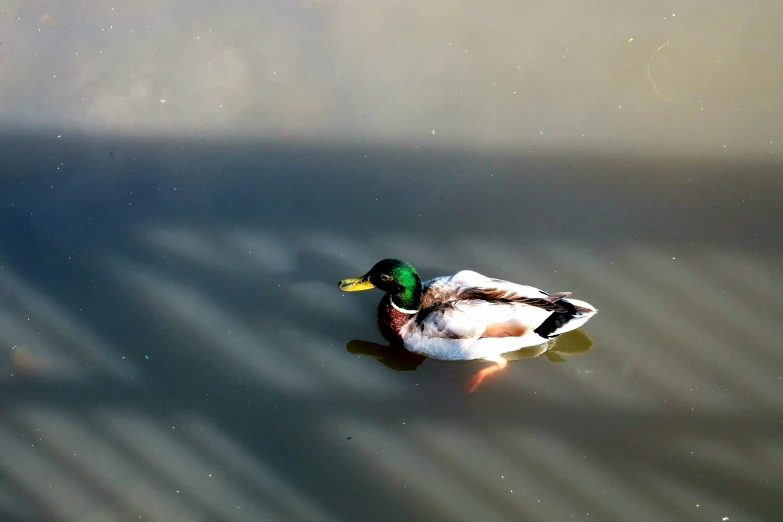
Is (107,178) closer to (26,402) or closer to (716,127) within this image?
(26,402)

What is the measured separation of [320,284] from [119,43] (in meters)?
2.00

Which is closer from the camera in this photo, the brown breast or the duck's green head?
the duck's green head

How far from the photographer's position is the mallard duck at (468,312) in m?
2.99

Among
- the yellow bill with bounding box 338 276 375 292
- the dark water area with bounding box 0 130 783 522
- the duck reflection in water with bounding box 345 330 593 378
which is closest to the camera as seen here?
the dark water area with bounding box 0 130 783 522

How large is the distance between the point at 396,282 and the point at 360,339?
46cm

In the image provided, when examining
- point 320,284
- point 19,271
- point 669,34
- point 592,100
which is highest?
point 669,34

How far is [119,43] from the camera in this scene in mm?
4105

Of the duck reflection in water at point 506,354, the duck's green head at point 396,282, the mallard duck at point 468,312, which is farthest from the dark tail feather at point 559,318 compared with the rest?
the duck's green head at point 396,282

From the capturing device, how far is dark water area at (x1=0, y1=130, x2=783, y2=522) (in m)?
2.98

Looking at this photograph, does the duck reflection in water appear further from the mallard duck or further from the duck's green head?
the duck's green head

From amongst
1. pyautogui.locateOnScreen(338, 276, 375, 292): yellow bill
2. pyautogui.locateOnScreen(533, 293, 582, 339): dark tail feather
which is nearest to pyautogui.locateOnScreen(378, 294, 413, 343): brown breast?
pyautogui.locateOnScreen(338, 276, 375, 292): yellow bill

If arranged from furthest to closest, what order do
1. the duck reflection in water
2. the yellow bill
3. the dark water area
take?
the duck reflection in water → the yellow bill → the dark water area

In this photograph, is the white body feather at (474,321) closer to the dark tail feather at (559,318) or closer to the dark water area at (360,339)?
the dark tail feather at (559,318)

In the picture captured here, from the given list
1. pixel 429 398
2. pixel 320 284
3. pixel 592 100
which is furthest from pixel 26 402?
pixel 592 100
